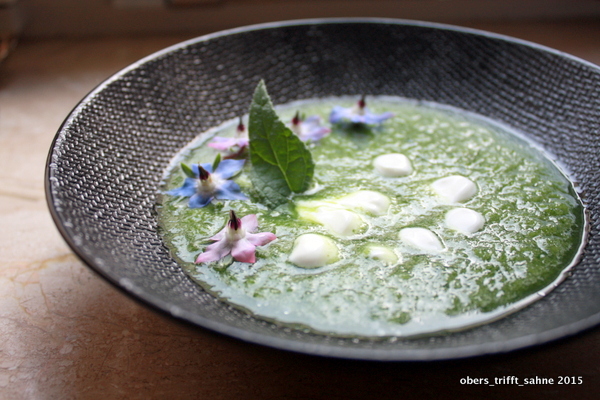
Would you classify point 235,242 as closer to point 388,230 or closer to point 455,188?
point 388,230

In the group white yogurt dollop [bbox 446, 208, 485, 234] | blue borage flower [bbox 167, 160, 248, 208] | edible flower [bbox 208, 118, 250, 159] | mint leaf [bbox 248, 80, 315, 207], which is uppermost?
edible flower [bbox 208, 118, 250, 159]

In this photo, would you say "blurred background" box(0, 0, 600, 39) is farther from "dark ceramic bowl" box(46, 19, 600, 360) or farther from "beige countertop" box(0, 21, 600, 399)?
"beige countertop" box(0, 21, 600, 399)

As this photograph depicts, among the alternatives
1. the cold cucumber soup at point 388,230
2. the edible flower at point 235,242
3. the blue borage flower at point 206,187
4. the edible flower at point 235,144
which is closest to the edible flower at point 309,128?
the cold cucumber soup at point 388,230

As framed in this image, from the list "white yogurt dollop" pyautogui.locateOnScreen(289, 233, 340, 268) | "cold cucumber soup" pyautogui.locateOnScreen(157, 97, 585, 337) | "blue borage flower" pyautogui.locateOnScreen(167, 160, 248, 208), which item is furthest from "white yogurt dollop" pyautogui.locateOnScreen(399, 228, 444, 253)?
"blue borage flower" pyautogui.locateOnScreen(167, 160, 248, 208)

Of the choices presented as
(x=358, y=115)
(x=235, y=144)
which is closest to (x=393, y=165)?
(x=358, y=115)

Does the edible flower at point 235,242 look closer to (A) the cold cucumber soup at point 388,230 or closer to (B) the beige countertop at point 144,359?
(A) the cold cucumber soup at point 388,230

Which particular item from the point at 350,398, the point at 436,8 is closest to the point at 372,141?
the point at 350,398

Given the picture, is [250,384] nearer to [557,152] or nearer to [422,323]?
[422,323]
